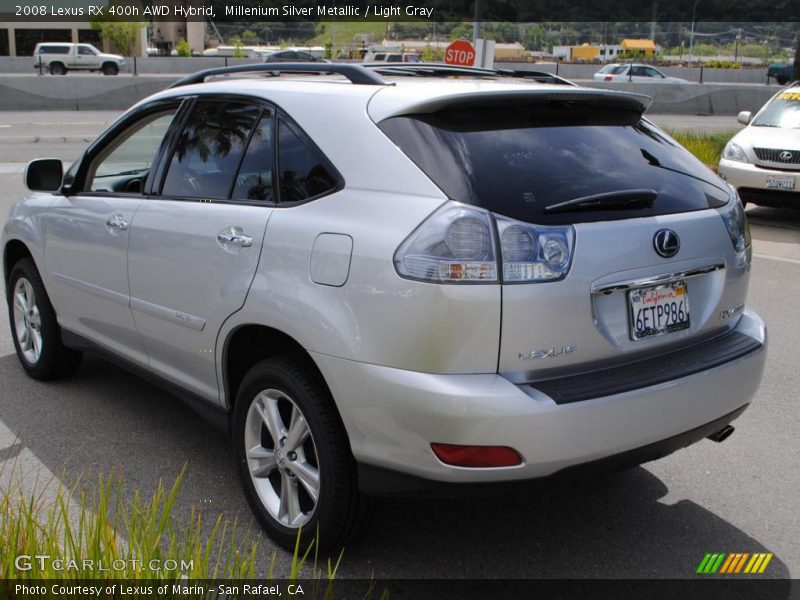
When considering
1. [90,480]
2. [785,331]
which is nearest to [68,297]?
[90,480]

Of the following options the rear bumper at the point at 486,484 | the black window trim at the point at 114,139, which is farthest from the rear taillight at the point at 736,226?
the black window trim at the point at 114,139

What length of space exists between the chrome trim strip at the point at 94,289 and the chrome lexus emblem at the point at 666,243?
2.48m

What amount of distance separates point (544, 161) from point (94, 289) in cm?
253

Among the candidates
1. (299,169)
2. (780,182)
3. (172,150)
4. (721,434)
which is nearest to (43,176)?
(172,150)

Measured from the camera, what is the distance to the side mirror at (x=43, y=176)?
5168mm

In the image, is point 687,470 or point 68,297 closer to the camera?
point 687,470

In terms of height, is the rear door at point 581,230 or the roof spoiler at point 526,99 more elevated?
the roof spoiler at point 526,99

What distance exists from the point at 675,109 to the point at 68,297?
31.3 meters

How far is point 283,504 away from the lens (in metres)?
3.53

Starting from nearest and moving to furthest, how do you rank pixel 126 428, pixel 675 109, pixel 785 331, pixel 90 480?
1. pixel 90 480
2. pixel 126 428
3. pixel 785 331
4. pixel 675 109

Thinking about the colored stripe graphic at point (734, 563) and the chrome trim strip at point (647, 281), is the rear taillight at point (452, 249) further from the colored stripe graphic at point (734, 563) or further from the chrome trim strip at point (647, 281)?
the colored stripe graphic at point (734, 563)

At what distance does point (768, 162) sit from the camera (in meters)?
11.0

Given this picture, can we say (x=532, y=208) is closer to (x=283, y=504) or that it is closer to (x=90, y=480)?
(x=283, y=504)

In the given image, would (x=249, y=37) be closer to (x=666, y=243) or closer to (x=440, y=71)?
(x=440, y=71)
